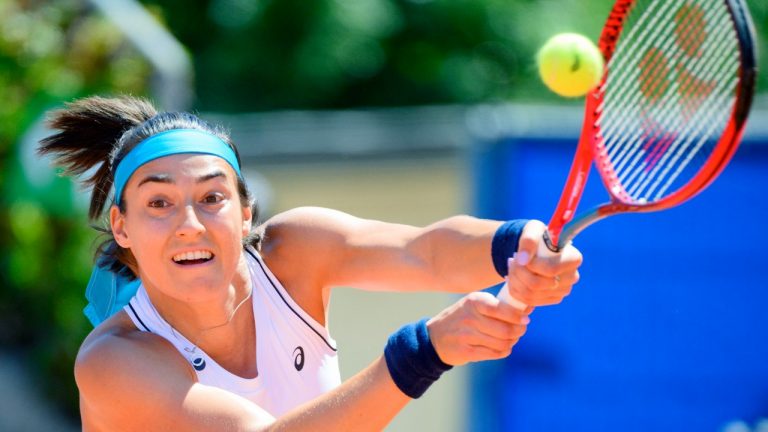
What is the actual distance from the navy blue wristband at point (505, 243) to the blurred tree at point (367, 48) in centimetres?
628

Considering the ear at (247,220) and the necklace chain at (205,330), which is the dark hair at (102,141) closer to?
the ear at (247,220)

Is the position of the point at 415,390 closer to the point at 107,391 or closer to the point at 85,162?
the point at 107,391

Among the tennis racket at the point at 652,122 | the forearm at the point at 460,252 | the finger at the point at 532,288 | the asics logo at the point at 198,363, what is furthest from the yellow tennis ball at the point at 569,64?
the asics logo at the point at 198,363

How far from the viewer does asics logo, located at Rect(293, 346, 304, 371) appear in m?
3.47

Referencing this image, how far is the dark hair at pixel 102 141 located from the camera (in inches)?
140

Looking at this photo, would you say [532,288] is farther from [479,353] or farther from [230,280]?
[230,280]

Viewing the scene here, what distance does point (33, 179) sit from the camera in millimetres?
7359

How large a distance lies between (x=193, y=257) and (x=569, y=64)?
3.57 feet

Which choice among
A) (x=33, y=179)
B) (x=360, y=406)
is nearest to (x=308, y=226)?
(x=360, y=406)

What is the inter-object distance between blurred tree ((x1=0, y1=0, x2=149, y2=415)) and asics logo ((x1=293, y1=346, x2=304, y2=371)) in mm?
4192

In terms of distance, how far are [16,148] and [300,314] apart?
453cm

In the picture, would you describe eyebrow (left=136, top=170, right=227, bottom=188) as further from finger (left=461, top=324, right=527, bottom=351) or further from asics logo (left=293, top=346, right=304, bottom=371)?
finger (left=461, top=324, right=527, bottom=351)

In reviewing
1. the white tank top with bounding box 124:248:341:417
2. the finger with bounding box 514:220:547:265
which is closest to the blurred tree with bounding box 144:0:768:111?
the white tank top with bounding box 124:248:341:417

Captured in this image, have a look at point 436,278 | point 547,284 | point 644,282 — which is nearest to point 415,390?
point 547,284
